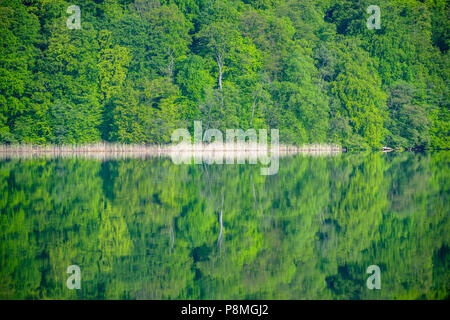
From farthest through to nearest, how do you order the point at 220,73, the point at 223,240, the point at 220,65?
the point at 220,65, the point at 220,73, the point at 223,240

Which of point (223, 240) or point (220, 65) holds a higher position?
point (220, 65)

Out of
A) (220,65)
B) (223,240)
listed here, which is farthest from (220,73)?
(223,240)

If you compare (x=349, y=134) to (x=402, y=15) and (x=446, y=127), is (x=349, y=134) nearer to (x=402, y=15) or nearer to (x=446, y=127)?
(x=446, y=127)

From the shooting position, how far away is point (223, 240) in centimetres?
1151

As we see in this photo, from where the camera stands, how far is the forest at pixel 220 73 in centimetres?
4906

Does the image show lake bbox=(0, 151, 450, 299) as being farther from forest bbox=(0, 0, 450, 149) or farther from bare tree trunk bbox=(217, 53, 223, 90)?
bare tree trunk bbox=(217, 53, 223, 90)

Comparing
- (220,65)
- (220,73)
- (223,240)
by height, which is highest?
(220,65)

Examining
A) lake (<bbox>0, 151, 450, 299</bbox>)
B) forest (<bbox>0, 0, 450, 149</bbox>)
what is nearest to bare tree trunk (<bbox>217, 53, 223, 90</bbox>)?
forest (<bbox>0, 0, 450, 149</bbox>)

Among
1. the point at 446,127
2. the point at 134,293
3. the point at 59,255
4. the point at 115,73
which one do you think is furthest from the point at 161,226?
the point at 446,127

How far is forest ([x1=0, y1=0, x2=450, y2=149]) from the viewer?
49062mm

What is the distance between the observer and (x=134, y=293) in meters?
8.31

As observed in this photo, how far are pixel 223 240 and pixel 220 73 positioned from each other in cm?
4332

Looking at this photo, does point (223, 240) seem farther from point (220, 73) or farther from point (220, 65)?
point (220, 65)

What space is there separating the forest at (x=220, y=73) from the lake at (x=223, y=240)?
99.7ft
